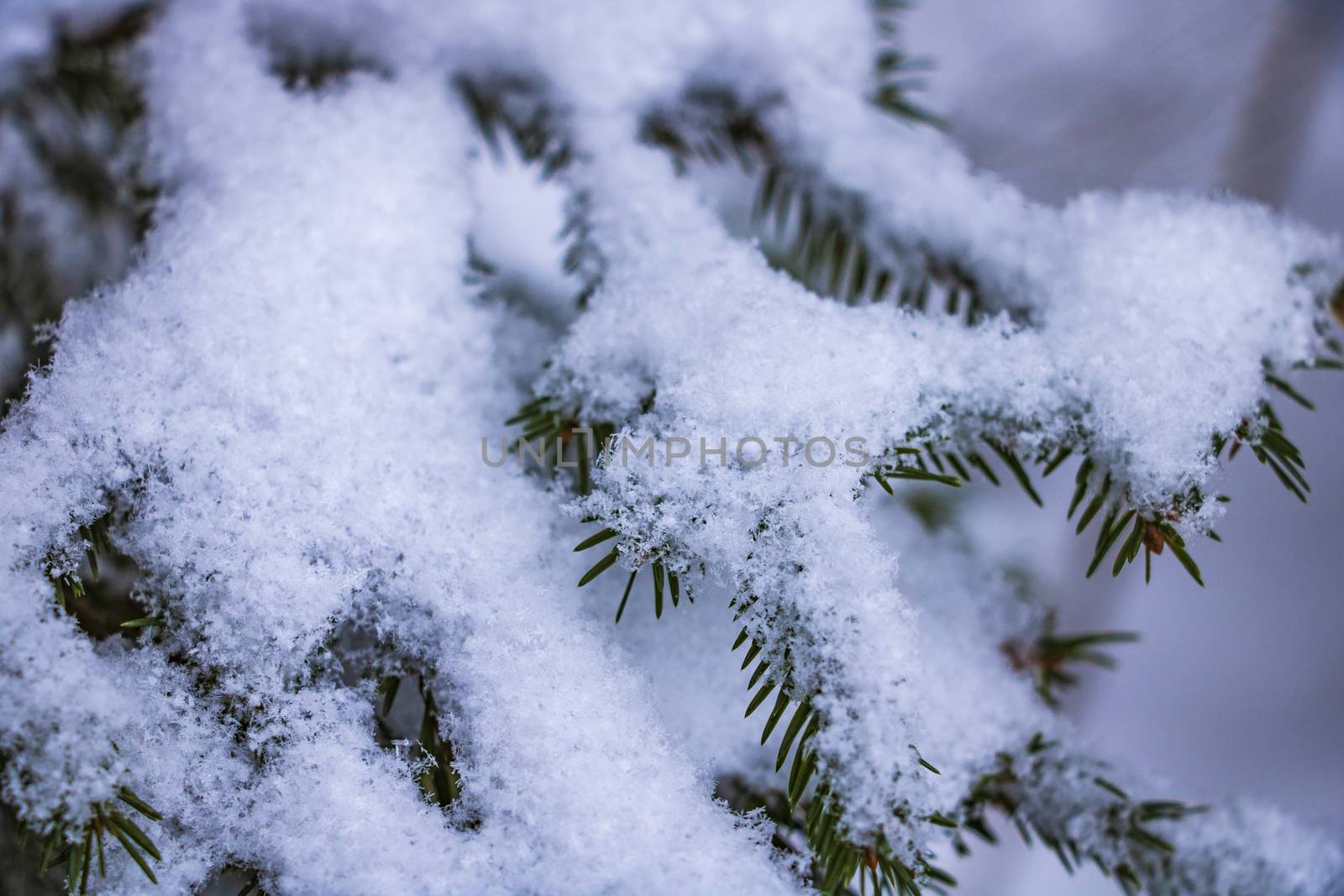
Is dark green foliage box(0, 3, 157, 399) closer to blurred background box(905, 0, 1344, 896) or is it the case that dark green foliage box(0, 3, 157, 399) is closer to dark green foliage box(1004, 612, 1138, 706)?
dark green foliage box(1004, 612, 1138, 706)

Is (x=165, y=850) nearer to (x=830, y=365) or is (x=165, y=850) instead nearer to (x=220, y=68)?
(x=830, y=365)

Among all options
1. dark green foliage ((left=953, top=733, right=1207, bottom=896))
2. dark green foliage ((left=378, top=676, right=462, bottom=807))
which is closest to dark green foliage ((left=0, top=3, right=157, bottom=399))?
dark green foliage ((left=378, top=676, right=462, bottom=807))

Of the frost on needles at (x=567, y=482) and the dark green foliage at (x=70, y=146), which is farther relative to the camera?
the dark green foliage at (x=70, y=146)

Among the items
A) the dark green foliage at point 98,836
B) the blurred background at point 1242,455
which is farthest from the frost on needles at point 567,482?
the blurred background at point 1242,455

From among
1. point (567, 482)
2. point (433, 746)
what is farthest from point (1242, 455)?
point (433, 746)
